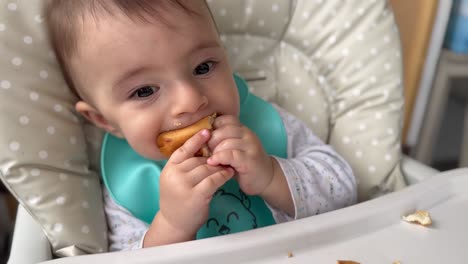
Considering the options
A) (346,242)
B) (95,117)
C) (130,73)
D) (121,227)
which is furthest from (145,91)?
(346,242)

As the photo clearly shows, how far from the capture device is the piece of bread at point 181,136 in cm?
63

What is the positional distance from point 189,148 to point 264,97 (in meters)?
0.35

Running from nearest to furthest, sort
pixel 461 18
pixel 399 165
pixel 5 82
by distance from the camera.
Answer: pixel 5 82, pixel 399 165, pixel 461 18

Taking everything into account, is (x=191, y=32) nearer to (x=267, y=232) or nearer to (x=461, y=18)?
(x=267, y=232)

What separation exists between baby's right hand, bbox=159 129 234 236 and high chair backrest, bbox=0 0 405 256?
166 millimetres

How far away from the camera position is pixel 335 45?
0.87 m

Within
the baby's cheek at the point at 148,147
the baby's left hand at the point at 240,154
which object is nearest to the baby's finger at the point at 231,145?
the baby's left hand at the point at 240,154

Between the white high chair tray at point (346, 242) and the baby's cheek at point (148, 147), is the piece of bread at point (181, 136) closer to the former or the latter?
the baby's cheek at point (148, 147)

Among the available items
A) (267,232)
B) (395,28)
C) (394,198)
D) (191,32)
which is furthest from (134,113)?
(395,28)

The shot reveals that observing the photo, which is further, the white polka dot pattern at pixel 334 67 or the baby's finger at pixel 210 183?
Answer: the white polka dot pattern at pixel 334 67

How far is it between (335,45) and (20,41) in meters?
0.55

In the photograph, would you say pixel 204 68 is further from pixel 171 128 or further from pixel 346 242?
pixel 346 242

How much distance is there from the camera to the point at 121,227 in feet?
2.48

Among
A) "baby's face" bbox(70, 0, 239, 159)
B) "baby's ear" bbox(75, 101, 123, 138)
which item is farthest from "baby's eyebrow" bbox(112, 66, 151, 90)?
"baby's ear" bbox(75, 101, 123, 138)
